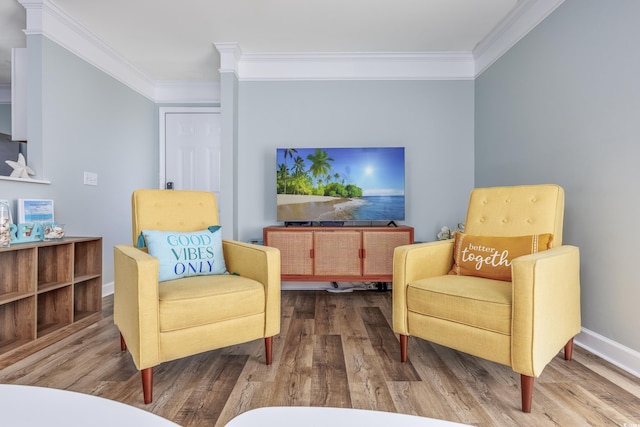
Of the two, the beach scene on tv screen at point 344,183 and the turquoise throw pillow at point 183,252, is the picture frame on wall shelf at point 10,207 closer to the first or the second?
the turquoise throw pillow at point 183,252

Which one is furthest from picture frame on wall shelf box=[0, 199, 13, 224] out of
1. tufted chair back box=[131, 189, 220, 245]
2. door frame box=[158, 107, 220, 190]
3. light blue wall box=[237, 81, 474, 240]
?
door frame box=[158, 107, 220, 190]

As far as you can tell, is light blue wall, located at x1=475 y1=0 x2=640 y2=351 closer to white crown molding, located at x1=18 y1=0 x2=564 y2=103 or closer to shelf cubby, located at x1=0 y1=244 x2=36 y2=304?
white crown molding, located at x1=18 y1=0 x2=564 y2=103

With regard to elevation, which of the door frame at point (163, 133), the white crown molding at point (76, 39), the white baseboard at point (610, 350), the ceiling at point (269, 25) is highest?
the ceiling at point (269, 25)

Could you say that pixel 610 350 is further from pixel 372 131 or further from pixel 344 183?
pixel 372 131

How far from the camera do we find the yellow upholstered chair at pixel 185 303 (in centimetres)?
140

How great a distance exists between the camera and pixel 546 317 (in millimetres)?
1392

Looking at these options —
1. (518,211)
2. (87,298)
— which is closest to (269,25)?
(518,211)

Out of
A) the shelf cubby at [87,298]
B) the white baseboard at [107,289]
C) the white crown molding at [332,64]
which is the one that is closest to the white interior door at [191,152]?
the white crown molding at [332,64]

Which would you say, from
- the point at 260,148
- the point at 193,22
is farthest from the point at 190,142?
the point at 193,22

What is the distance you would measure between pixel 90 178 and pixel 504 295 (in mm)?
3276

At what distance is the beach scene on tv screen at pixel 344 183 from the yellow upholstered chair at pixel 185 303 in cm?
130

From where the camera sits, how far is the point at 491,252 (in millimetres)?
1829

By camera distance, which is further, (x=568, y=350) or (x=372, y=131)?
(x=372, y=131)

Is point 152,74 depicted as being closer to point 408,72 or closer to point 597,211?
point 408,72
